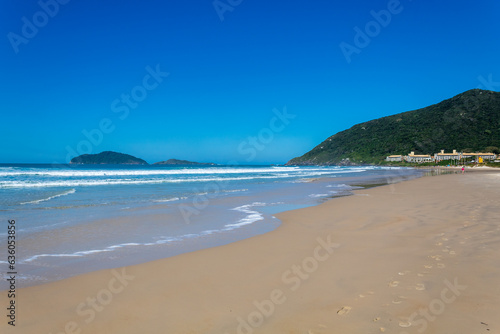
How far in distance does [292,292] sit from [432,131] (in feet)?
519

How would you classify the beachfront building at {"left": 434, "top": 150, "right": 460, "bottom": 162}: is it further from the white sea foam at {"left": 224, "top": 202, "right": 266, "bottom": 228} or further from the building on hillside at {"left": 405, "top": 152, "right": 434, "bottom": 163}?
the white sea foam at {"left": 224, "top": 202, "right": 266, "bottom": 228}

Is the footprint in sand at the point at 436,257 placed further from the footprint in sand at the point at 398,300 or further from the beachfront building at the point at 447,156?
the beachfront building at the point at 447,156

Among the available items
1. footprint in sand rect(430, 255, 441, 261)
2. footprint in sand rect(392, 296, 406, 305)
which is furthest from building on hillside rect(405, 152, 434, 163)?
footprint in sand rect(392, 296, 406, 305)

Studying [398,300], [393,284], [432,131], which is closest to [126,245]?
[393,284]

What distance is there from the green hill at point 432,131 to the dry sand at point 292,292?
126m

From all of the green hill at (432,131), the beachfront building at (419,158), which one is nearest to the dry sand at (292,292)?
the green hill at (432,131)

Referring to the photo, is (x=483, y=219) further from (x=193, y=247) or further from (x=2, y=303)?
(x=2, y=303)

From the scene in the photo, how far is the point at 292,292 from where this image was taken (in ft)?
13.0

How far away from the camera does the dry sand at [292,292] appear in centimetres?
316

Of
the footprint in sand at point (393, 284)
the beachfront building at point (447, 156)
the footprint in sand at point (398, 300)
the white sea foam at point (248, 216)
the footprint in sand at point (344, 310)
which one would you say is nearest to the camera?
the footprint in sand at point (344, 310)

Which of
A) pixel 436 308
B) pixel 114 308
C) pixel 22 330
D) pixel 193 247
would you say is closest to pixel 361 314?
pixel 436 308


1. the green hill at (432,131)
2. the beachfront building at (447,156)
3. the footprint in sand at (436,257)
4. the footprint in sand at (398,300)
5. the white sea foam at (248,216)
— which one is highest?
the green hill at (432,131)

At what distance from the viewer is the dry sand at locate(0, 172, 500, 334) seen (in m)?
3.16

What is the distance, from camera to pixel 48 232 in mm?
7805
